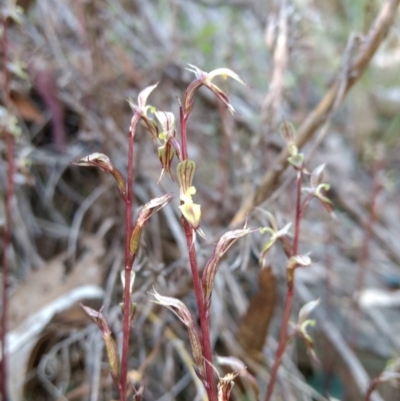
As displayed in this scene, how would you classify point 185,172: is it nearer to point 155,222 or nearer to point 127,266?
point 127,266

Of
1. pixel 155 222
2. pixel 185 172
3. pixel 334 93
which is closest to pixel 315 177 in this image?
pixel 185 172

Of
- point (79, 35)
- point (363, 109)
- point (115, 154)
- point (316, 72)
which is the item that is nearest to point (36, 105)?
point (79, 35)

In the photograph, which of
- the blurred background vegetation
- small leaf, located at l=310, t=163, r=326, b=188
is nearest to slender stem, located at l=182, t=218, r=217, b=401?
small leaf, located at l=310, t=163, r=326, b=188

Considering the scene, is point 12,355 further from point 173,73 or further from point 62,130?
point 173,73

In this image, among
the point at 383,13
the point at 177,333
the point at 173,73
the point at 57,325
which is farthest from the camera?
the point at 173,73

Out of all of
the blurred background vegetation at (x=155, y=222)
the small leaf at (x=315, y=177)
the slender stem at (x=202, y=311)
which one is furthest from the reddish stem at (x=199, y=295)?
the blurred background vegetation at (x=155, y=222)

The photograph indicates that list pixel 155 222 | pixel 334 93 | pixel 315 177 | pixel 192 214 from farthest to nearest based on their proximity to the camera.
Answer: pixel 155 222
pixel 334 93
pixel 315 177
pixel 192 214

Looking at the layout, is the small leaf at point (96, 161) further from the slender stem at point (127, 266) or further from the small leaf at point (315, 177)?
the small leaf at point (315, 177)

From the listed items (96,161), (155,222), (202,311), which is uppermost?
(96,161)

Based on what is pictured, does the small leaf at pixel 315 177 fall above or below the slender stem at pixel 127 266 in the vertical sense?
above
